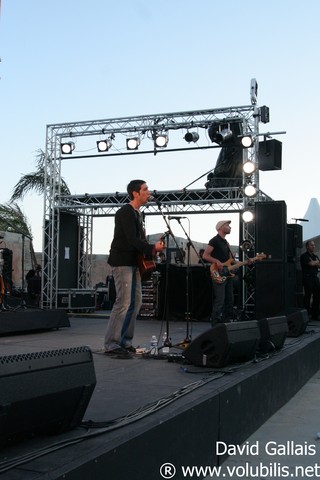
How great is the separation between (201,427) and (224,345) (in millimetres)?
1155

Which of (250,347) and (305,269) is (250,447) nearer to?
(250,347)

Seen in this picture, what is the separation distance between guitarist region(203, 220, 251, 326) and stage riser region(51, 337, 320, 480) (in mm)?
2597

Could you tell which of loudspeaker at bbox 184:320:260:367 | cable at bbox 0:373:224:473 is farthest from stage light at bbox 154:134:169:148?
cable at bbox 0:373:224:473

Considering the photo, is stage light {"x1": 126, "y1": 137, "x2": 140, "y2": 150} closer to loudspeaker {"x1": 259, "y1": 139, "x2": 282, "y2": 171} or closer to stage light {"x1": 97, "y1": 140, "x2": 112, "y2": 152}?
stage light {"x1": 97, "y1": 140, "x2": 112, "y2": 152}

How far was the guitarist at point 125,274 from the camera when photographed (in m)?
4.80

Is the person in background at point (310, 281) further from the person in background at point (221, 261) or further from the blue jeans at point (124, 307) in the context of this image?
the blue jeans at point (124, 307)

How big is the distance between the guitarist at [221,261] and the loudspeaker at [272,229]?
1.45 metres

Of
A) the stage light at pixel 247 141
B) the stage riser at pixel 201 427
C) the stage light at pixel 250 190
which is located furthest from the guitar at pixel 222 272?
the stage light at pixel 247 141

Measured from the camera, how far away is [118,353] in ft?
15.7

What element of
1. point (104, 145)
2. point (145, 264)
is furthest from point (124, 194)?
point (145, 264)

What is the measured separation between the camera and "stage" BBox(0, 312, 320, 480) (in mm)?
1882

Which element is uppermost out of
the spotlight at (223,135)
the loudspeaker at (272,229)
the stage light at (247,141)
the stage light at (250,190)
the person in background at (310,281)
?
the spotlight at (223,135)

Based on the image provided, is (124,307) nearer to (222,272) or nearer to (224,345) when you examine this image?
(224,345)

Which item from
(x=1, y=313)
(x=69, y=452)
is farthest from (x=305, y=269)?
(x=69, y=452)
